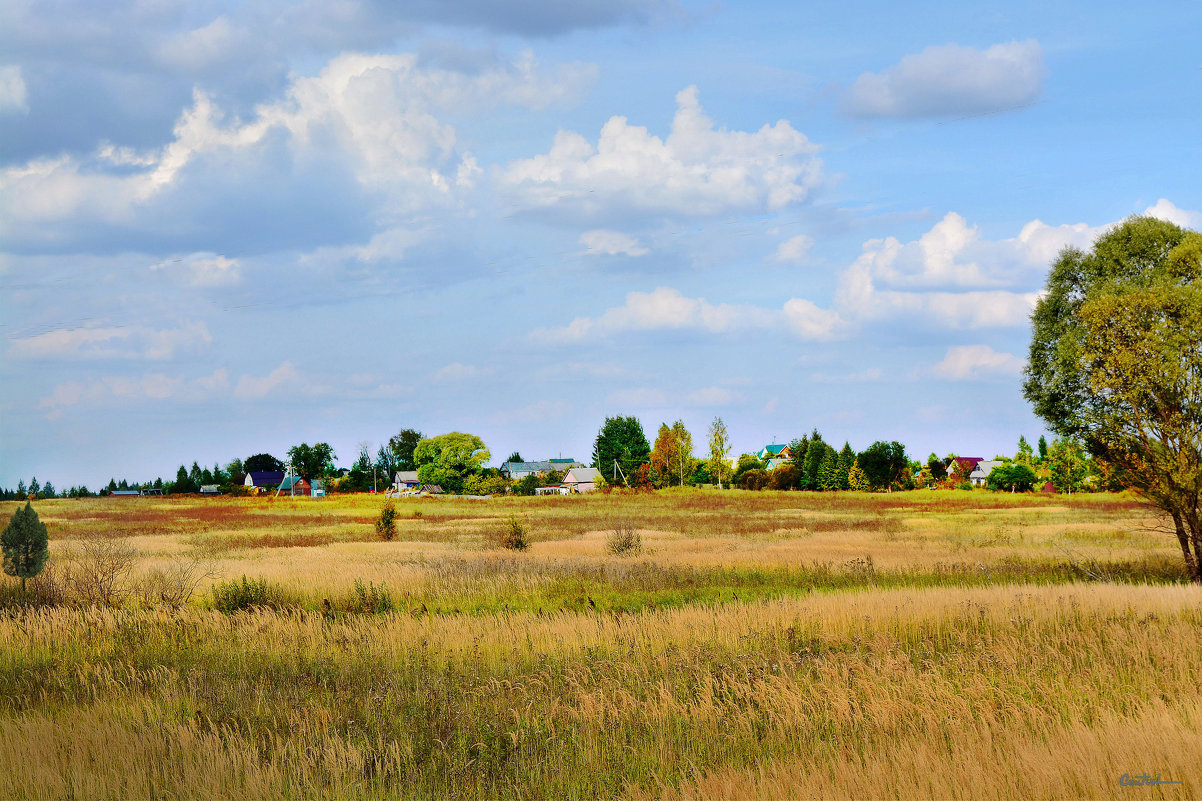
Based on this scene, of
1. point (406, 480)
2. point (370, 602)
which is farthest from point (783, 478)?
point (370, 602)

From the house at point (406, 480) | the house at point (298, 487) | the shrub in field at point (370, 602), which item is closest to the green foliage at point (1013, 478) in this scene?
the house at point (406, 480)

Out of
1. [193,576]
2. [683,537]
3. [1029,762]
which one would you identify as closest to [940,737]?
[1029,762]

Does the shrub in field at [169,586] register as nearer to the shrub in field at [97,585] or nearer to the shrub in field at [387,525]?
the shrub in field at [97,585]

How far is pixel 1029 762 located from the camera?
6.21m

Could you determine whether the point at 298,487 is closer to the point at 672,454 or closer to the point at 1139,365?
the point at 672,454

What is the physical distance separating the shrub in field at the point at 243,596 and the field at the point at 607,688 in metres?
0.09

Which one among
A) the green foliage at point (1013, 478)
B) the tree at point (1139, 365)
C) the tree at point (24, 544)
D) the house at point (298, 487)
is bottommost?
the green foliage at point (1013, 478)

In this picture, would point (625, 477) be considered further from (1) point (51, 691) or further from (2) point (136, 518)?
(1) point (51, 691)

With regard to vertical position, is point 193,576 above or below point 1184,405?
below

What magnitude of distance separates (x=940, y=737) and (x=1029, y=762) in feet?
4.55

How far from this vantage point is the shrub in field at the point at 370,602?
58.4 ft

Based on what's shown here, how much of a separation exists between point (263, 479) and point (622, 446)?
86.4 m

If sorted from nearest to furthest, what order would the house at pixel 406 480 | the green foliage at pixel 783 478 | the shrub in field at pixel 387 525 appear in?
1. the shrub in field at pixel 387 525
2. the green foliage at pixel 783 478
3. the house at pixel 406 480

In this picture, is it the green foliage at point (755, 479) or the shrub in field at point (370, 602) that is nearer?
the shrub in field at point (370, 602)
